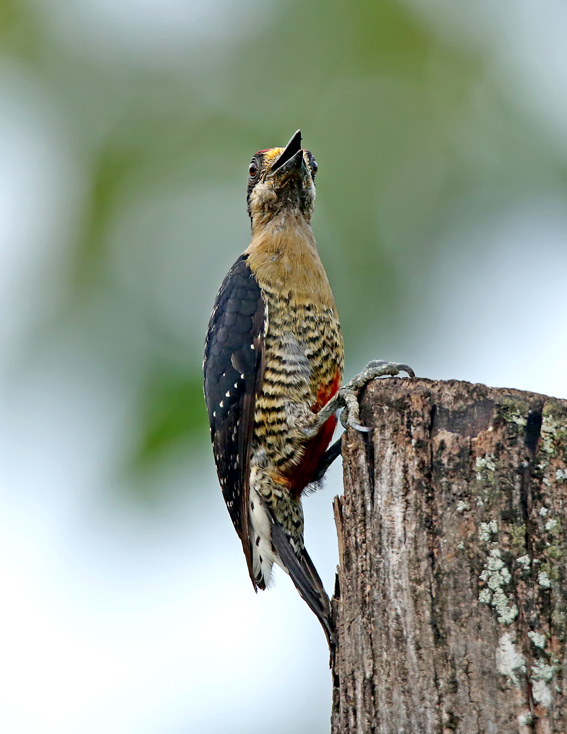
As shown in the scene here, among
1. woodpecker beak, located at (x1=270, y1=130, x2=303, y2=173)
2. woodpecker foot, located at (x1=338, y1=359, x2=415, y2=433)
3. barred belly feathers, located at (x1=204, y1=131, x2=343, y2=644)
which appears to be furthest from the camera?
woodpecker beak, located at (x1=270, y1=130, x2=303, y2=173)

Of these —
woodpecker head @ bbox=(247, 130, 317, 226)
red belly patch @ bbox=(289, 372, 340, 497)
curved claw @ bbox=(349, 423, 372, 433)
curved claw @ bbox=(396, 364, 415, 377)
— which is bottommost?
curved claw @ bbox=(349, 423, 372, 433)

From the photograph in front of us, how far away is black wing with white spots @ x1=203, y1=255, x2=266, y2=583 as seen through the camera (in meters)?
4.52

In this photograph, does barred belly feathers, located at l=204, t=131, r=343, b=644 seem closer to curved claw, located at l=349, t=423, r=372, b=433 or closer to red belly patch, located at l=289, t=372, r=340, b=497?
red belly patch, located at l=289, t=372, r=340, b=497

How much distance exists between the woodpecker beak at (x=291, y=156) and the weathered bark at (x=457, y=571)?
8.23 ft

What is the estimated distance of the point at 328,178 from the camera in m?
5.24

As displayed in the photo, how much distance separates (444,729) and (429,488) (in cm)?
68

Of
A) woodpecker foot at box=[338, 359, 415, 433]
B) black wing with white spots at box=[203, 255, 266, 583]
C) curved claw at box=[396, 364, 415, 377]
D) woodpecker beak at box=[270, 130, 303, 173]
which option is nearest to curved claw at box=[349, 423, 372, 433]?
woodpecker foot at box=[338, 359, 415, 433]

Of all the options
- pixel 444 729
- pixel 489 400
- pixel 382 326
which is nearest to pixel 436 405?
pixel 489 400

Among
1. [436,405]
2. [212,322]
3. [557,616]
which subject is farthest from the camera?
[212,322]

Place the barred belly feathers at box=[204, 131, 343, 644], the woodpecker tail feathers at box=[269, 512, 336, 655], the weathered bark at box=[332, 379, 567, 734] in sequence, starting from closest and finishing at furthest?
1. the weathered bark at box=[332, 379, 567, 734]
2. the woodpecker tail feathers at box=[269, 512, 336, 655]
3. the barred belly feathers at box=[204, 131, 343, 644]

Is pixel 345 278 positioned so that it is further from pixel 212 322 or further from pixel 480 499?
pixel 480 499

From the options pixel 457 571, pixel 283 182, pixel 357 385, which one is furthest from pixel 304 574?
pixel 283 182

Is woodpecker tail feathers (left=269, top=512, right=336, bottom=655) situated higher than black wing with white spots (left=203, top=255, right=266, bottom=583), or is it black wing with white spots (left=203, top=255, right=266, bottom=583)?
black wing with white spots (left=203, top=255, right=266, bottom=583)

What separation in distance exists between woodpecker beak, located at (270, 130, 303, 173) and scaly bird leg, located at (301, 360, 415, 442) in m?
1.51
